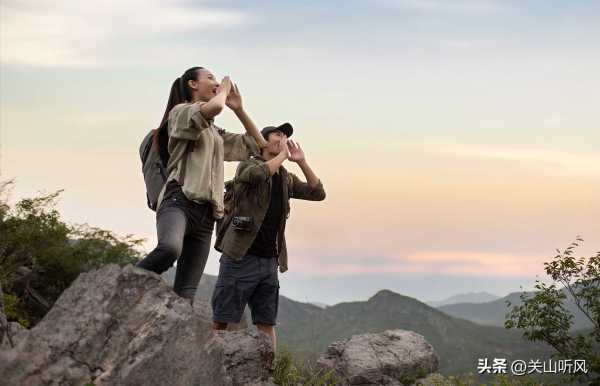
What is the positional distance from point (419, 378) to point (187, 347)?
30.3 feet

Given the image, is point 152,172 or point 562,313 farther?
point 562,313

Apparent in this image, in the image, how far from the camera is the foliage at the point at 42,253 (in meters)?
23.5

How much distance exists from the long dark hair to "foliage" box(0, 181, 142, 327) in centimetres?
1584

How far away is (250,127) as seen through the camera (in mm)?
8133

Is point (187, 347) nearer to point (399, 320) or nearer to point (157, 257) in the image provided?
point (157, 257)

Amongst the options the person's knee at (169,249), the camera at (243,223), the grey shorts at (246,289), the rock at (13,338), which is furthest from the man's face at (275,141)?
the rock at (13,338)

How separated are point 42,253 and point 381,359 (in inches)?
600

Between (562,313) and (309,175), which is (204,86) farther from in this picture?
(562,313)

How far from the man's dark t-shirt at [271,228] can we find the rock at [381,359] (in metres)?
5.54

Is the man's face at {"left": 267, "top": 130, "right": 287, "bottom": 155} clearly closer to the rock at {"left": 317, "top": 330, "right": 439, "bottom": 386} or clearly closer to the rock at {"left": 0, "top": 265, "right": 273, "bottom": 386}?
the rock at {"left": 0, "top": 265, "right": 273, "bottom": 386}

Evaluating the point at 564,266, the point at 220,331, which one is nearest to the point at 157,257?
the point at 220,331

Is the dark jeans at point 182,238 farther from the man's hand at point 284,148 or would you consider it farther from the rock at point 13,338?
the man's hand at point 284,148

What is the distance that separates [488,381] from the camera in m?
11.6

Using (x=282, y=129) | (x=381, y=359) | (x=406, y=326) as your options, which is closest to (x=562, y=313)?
(x=381, y=359)
